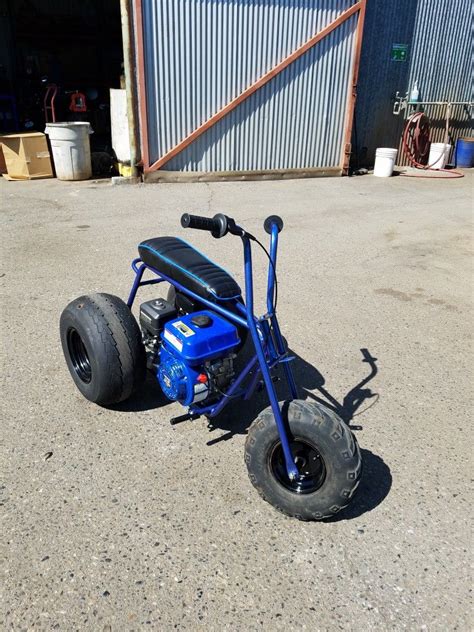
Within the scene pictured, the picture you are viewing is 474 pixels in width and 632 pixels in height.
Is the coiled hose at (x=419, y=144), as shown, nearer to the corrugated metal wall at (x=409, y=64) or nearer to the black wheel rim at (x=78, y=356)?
the corrugated metal wall at (x=409, y=64)

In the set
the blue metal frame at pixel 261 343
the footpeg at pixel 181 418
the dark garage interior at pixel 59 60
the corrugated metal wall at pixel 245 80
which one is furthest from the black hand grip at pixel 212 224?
the dark garage interior at pixel 59 60

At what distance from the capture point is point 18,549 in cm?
227

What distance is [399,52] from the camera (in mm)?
11617

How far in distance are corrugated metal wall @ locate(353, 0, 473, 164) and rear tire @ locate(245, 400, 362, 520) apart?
35.3 feet

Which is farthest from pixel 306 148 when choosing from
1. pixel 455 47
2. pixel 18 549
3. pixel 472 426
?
pixel 18 549

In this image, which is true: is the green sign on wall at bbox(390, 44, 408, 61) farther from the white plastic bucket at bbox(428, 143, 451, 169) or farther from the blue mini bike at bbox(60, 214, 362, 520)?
the blue mini bike at bbox(60, 214, 362, 520)

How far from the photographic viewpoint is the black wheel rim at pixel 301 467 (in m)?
2.43

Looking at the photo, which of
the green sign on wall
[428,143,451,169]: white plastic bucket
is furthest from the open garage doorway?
[428,143,451,169]: white plastic bucket

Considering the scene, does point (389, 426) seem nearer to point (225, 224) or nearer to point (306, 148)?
point (225, 224)

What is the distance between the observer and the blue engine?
8.79 ft

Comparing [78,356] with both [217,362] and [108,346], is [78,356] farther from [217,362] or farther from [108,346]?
[217,362]

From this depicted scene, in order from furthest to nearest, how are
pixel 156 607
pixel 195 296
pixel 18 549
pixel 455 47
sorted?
pixel 455 47, pixel 195 296, pixel 18 549, pixel 156 607

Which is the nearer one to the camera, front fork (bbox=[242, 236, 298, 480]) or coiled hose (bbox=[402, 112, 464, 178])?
front fork (bbox=[242, 236, 298, 480])

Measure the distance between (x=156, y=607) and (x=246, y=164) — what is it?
9480mm
